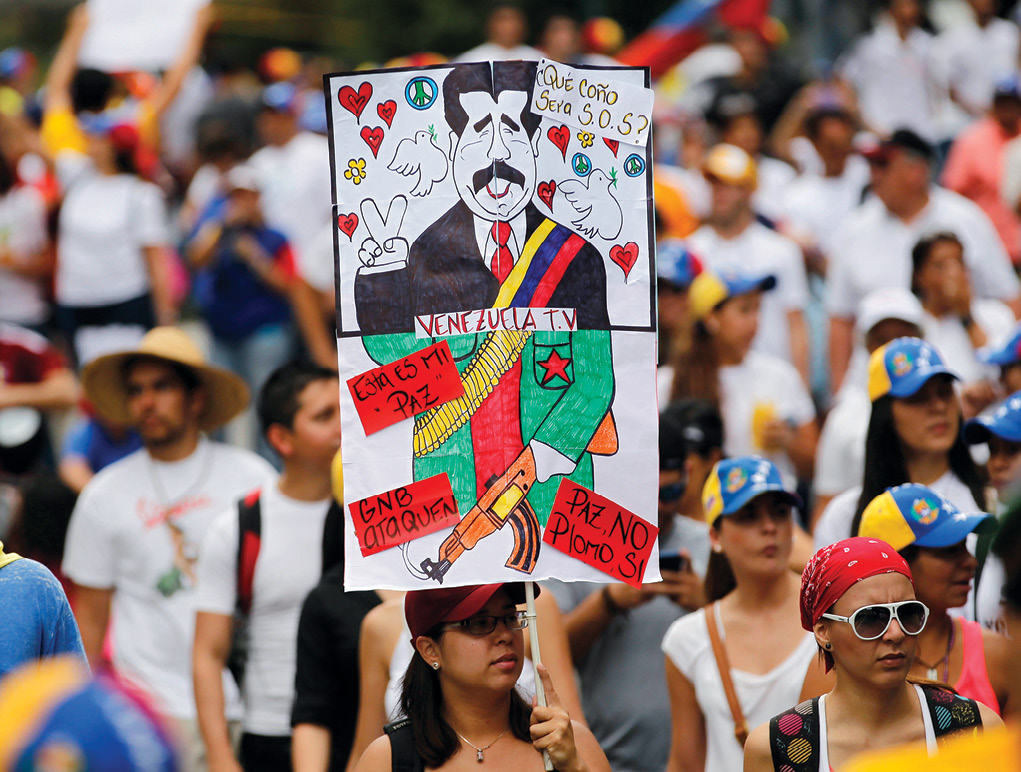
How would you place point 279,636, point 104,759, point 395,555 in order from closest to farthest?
point 104,759, point 395,555, point 279,636

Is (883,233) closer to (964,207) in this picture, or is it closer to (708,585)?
(964,207)

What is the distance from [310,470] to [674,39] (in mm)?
11370

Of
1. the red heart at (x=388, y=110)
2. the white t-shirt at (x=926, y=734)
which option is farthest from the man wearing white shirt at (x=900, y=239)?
the red heart at (x=388, y=110)

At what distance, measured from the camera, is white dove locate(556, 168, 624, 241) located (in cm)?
409

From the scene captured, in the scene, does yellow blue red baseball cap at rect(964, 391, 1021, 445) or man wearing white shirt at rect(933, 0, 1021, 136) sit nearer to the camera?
yellow blue red baseball cap at rect(964, 391, 1021, 445)

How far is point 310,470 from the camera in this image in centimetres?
606

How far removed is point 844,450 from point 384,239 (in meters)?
3.34

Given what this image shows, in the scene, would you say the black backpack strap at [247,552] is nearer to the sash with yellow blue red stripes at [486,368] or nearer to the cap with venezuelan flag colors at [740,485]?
the cap with venezuelan flag colors at [740,485]

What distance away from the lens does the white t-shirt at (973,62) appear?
41.7 feet

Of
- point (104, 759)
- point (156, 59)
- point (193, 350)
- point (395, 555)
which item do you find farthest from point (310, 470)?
point (156, 59)

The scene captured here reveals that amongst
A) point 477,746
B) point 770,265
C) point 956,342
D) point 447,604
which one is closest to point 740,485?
point 447,604

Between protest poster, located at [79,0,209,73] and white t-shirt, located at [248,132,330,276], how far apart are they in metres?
→ 1.72

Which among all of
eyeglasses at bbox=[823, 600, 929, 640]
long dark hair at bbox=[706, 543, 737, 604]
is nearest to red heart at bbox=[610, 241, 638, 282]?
eyeglasses at bbox=[823, 600, 929, 640]

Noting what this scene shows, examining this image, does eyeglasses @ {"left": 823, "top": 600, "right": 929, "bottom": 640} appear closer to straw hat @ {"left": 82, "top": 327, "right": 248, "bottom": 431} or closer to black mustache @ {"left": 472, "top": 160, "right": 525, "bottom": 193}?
black mustache @ {"left": 472, "top": 160, "right": 525, "bottom": 193}
